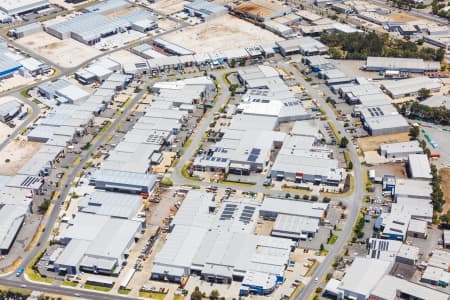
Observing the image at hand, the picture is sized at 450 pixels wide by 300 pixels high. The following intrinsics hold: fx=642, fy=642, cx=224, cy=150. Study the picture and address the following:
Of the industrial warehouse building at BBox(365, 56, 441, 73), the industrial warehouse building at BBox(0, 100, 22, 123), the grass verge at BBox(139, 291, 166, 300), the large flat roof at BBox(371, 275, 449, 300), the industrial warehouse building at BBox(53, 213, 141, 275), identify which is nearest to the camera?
the large flat roof at BBox(371, 275, 449, 300)

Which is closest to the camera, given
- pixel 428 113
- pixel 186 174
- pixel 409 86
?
pixel 186 174

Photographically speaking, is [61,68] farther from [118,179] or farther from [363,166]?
[363,166]

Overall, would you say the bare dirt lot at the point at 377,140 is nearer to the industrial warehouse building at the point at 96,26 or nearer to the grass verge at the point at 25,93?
the grass verge at the point at 25,93

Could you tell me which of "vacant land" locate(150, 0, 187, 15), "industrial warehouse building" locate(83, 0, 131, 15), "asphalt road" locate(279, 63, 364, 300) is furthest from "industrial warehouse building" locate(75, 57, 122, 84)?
"asphalt road" locate(279, 63, 364, 300)

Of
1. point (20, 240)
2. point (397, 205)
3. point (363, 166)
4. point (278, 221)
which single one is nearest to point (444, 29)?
point (363, 166)

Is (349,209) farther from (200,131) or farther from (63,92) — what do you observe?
(63,92)

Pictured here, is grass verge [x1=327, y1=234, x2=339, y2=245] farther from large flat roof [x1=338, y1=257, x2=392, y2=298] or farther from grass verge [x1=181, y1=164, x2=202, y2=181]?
grass verge [x1=181, y1=164, x2=202, y2=181]

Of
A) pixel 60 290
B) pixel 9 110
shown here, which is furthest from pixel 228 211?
pixel 9 110
